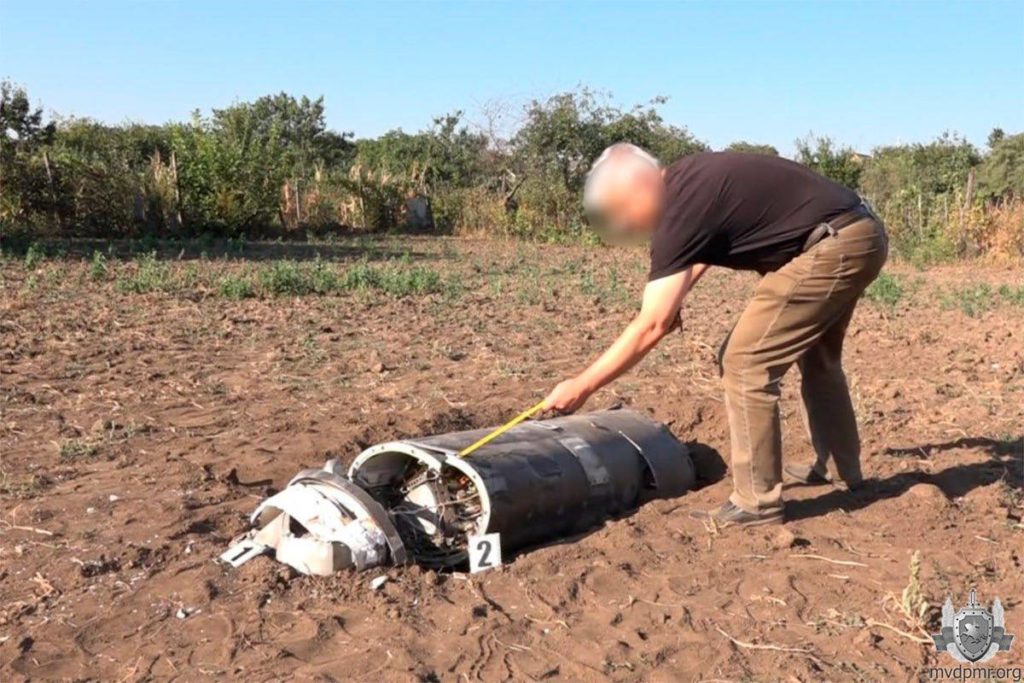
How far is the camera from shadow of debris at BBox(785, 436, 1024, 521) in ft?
14.6

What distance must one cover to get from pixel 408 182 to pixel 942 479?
22.1 m

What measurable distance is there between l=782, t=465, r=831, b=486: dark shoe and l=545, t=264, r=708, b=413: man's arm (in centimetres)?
164

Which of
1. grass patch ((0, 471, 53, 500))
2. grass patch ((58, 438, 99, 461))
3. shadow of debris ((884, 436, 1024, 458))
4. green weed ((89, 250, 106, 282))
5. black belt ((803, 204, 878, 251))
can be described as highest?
black belt ((803, 204, 878, 251))

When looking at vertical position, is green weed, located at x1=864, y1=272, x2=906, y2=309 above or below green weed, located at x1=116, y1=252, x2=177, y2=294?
below

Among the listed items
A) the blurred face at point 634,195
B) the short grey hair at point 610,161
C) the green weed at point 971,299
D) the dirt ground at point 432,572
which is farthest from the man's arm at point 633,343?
the green weed at point 971,299

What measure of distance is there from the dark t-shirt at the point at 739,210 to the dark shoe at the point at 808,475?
122cm

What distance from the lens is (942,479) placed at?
4.82 metres

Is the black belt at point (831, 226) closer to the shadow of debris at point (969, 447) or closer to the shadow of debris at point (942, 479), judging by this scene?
the shadow of debris at point (942, 479)

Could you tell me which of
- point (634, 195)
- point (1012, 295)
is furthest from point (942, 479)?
point (1012, 295)

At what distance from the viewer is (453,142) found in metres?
31.6

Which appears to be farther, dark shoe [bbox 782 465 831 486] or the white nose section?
dark shoe [bbox 782 465 831 486]

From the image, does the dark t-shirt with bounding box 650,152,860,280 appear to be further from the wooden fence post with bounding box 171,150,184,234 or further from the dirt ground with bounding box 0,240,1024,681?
the wooden fence post with bounding box 171,150,184,234

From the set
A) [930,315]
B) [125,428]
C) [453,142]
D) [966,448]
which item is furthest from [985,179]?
[125,428]

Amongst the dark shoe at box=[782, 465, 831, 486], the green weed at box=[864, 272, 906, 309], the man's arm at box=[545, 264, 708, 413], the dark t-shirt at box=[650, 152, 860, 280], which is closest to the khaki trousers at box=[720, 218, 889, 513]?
the dark t-shirt at box=[650, 152, 860, 280]
